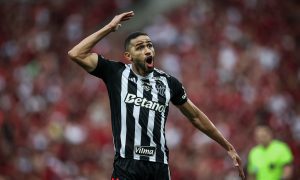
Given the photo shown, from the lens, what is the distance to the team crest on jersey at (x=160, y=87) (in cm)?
666

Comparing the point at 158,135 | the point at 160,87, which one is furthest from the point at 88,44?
the point at 158,135

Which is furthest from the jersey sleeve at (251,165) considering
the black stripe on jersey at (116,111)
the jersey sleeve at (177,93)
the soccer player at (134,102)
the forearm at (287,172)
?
the black stripe on jersey at (116,111)

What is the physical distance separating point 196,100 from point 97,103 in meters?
2.51

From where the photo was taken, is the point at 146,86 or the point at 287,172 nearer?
the point at 146,86

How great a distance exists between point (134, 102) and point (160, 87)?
0.32 meters

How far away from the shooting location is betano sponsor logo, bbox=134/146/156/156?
642 cm

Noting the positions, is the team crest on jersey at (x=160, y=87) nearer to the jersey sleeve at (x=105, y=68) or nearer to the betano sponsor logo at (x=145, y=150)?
the jersey sleeve at (x=105, y=68)

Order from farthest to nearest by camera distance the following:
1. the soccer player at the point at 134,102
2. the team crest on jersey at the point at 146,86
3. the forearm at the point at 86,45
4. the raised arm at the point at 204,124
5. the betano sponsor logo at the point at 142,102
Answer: the raised arm at the point at 204,124 < the team crest on jersey at the point at 146,86 < the betano sponsor logo at the point at 142,102 < the soccer player at the point at 134,102 < the forearm at the point at 86,45

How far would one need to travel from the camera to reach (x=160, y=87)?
668 cm

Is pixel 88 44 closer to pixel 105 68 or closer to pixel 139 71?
pixel 105 68

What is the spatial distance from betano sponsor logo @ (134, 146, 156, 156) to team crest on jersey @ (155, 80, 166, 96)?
51cm

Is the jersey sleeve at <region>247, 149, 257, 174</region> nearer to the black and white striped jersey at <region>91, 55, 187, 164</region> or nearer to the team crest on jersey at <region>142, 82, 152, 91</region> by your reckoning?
the black and white striped jersey at <region>91, 55, 187, 164</region>

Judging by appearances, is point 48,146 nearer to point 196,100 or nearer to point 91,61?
point 196,100

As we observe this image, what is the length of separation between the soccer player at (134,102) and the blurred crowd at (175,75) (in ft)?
A: 15.9
